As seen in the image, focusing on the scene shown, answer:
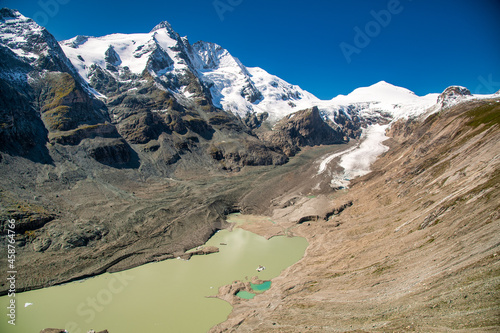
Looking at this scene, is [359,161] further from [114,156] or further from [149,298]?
[149,298]

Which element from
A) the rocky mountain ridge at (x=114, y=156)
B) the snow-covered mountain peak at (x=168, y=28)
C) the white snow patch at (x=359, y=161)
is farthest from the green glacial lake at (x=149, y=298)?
the snow-covered mountain peak at (x=168, y=28)

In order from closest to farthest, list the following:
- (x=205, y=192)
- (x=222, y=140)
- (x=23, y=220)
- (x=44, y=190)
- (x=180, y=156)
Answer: (x=23, y=220) < (x=44, y=190) < (x=205, y=192) < (x=180, y=156) < (x=222, y=140)

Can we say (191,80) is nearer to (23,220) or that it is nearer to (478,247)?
(23,220)

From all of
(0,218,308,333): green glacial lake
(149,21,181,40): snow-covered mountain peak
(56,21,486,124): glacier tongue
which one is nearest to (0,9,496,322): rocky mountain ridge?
(56,21,486,124): glacier tongue

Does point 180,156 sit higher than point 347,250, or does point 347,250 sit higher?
point 180,156

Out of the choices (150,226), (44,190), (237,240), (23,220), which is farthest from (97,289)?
(44,190)

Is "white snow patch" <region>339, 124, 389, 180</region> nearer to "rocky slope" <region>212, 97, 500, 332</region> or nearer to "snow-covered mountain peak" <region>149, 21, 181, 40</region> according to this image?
"rocky slope" <region>212, 97, 500, 332</region>
